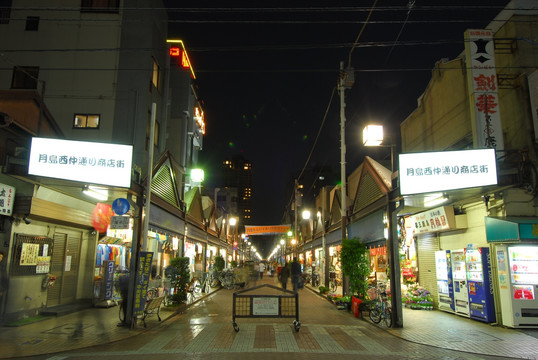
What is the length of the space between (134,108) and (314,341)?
16495 mm

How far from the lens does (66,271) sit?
15883mm

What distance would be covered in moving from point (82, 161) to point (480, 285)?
518 inches

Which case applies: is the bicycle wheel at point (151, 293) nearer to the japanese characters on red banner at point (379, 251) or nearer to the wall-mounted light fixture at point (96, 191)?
the wall-mounted light fixture at point (96, 191)

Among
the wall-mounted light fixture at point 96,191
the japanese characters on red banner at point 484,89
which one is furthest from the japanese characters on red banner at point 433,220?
the wall-mounted light fixture at point 96,191

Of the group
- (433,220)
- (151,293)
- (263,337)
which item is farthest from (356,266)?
(151,293)

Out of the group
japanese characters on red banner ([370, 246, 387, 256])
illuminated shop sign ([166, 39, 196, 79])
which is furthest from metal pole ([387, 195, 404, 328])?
illuminated shop sign ([166, 39, 196, 79])

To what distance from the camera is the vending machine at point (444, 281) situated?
15.0 metres

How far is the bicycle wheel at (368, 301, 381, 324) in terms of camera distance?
1308cm

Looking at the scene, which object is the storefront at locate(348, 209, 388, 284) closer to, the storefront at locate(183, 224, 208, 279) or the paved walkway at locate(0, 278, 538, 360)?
the paved walkway at locate(0, 278, 538, 360)

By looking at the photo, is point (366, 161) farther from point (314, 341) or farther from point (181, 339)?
point (181, 339)

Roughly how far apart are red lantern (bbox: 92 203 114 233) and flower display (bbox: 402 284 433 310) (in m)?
13.8

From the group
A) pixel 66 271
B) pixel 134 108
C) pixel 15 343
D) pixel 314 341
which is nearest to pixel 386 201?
pixel 314 341

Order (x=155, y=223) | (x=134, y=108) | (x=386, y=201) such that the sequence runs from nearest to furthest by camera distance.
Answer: (x=386, y=201), (x=155, y=223), (x=134, y=108)

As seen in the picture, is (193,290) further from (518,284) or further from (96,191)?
(518,284)
